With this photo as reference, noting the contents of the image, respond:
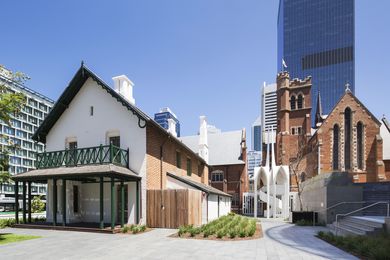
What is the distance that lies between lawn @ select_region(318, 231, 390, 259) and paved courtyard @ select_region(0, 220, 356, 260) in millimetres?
456

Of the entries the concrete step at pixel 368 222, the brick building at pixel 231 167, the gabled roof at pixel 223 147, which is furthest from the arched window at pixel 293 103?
the concrete step at pixel 368 222

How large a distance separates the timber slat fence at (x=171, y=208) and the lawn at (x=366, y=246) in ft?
25.3

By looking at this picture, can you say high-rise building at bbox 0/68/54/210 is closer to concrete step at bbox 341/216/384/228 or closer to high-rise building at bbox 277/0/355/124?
concrete step at bbox 341/216/384/228

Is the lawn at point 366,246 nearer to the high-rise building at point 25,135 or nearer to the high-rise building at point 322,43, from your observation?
the high-rise building at point 25,135

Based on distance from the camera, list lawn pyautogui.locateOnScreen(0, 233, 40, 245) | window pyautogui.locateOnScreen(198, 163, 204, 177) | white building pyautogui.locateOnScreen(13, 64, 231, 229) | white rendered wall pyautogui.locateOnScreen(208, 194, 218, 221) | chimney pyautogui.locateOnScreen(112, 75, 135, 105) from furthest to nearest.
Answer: window pyautogui.locateOnScreen(198, 163, 204, 177) < white rendered wall pyautogui.locateOnScreen(208, 194, 218, 221) < chimney pyautogui.locateOnScreen(112, 75, 135, 105) < white building pyautogui.locateOnScreen(13, 64, 231, 229) < lawn pyautogui.locateOnScreen(0, 233, 40, 245)

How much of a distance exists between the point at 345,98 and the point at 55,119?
34498mm

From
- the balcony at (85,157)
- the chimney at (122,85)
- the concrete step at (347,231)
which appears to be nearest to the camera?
the concrete step at (347,231)

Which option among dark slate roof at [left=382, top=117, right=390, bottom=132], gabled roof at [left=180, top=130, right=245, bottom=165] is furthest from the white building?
dark slate roof at [left=382, top=117, right=390, bottom=132]

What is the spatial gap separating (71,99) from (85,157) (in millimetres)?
5119

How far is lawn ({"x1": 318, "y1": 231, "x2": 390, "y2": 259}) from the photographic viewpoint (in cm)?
891

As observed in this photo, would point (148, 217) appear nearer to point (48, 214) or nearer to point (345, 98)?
point (48, 214)

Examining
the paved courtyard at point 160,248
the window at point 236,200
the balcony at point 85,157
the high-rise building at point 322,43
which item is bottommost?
the window at point 236,200

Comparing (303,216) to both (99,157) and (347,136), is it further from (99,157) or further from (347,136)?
(347,136)

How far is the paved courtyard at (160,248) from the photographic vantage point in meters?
9.84
